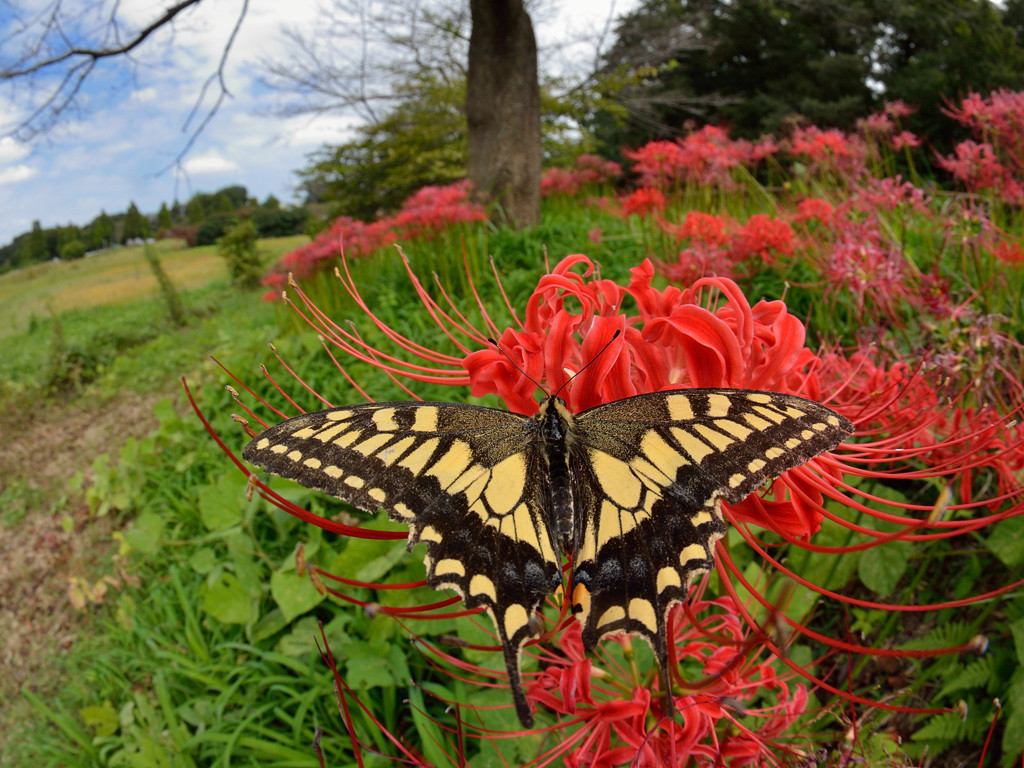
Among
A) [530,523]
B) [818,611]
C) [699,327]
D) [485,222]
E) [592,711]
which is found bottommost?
[818,611]

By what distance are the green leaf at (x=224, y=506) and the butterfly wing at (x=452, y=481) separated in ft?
6.87

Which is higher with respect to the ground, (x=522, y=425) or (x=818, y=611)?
(x=522, y=425)

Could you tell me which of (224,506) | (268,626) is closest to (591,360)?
(268,626)

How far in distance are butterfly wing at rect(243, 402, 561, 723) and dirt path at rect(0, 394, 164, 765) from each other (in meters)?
3.19

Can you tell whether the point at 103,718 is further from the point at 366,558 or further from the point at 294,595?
the point at 366,558

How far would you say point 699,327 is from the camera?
847mm

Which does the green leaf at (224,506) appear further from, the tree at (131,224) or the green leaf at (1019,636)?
the tree at (131,224)

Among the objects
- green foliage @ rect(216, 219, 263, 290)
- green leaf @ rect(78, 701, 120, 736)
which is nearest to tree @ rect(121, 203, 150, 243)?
green foliage @ rect(216, 219, 263, 290)

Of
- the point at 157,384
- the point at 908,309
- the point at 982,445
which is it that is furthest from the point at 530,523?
the point at 157,384

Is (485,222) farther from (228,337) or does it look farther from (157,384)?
(157,384)

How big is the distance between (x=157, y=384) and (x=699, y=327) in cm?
669

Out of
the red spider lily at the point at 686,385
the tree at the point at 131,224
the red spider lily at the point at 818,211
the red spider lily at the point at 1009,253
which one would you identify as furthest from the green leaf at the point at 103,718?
the tree at the point at 131,224

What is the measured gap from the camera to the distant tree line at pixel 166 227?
1585 cm

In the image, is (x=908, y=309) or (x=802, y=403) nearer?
(x=802, y=403)
